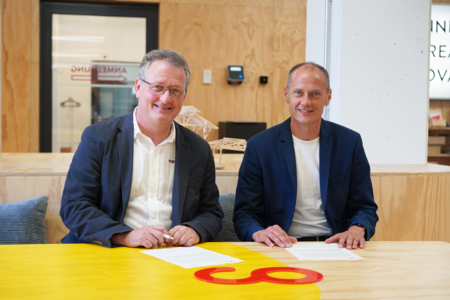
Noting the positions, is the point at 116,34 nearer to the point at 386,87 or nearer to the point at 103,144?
the point at 386,87

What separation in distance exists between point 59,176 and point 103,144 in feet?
2.33

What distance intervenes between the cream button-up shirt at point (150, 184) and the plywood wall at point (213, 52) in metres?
3.76

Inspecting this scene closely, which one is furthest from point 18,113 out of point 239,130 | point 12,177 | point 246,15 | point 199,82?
point 12,177

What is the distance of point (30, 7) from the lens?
539 centimetres

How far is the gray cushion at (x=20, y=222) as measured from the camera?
2205 mm

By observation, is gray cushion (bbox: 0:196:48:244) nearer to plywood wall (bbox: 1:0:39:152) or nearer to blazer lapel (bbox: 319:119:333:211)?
blazer lapel (bbox: 319:119:333:211)

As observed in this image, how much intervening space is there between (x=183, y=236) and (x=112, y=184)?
387 millimetres

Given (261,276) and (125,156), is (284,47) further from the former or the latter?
(261,276)

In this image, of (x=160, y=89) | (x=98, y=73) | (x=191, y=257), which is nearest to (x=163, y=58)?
(x=160, y=89)

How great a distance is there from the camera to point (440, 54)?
588 centimetres

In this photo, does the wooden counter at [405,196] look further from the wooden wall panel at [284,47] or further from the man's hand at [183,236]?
the wooden wall panel at [284,47]

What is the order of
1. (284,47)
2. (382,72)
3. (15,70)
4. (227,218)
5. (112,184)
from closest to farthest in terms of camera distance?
1. (112,184)
2. (227,218)
3. (382,72)
4. (15,70)
5. (284,47)

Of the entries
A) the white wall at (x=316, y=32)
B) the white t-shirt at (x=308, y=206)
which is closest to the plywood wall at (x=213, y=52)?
the white wall at (x=316, y=32)

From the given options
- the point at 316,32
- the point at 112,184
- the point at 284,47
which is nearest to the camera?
the point at 112,184
